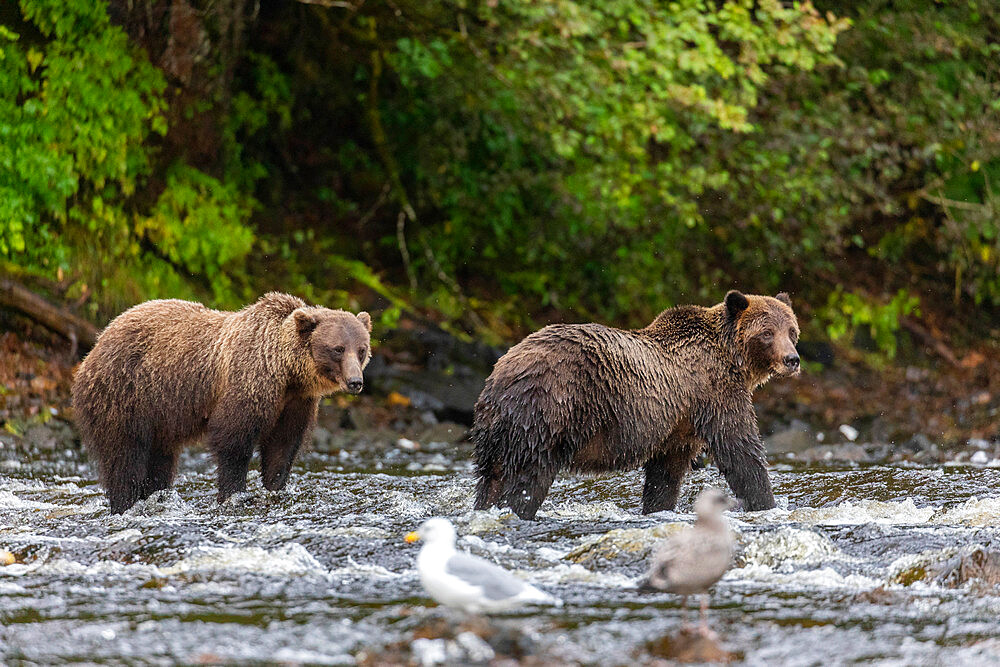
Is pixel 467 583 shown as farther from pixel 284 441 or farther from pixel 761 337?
pixel 761 337

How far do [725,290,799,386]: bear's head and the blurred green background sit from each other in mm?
5273

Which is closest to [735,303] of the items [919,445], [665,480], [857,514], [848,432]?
[665,480]

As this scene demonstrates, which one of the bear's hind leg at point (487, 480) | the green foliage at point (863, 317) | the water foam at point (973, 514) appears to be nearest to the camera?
the bear's hind leg at point (487, 480)

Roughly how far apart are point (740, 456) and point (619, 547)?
182cm

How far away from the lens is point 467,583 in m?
4.91

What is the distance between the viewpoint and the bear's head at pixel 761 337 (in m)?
8.37

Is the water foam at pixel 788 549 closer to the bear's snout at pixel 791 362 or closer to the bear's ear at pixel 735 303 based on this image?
the bear's snout at pixel 791 362

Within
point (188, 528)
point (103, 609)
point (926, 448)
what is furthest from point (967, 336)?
point (103, 609)

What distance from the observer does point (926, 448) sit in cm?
1270

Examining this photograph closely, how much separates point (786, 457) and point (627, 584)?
21.7 feet

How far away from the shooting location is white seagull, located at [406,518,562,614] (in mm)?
4859

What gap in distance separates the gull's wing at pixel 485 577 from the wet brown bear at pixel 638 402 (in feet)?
7.89

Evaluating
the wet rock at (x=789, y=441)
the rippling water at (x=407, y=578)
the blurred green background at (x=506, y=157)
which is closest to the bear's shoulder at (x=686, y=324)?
the rippling water at (x=407, y=578)

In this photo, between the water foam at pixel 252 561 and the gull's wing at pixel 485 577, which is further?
the water foam at pixel 252 561
